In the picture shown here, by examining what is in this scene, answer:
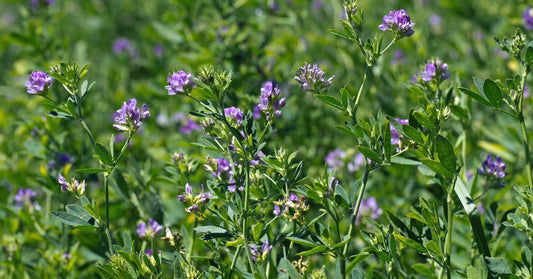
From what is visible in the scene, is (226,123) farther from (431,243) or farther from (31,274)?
(31,274)

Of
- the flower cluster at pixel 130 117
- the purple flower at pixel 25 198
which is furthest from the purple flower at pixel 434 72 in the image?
the purple flower at pixel 25 198

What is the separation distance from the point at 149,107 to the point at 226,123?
236 cm

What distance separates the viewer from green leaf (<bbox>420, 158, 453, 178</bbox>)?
1.50 m

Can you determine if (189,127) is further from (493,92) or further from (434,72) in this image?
(493,92)

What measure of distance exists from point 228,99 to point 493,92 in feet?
4.80

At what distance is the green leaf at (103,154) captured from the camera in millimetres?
→ 1572

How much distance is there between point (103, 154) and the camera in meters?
1.59

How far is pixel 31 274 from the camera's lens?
2230mm

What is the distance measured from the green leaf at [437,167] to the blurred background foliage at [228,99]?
0.76 metres

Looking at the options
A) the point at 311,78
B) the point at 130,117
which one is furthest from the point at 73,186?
the point at 311,78

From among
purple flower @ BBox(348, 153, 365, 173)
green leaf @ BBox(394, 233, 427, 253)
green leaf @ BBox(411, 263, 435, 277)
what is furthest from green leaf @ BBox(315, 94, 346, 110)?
purple flower @ BBox(348, 153, 365, 173)

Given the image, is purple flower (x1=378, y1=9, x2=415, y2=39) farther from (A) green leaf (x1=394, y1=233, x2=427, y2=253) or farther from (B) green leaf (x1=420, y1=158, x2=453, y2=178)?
(A) green leaf (x1=394, y1=233, x2=427, y2=253)

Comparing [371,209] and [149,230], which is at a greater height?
[149,230]

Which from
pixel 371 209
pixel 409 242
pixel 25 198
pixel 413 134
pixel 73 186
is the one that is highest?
pixel 413 134
